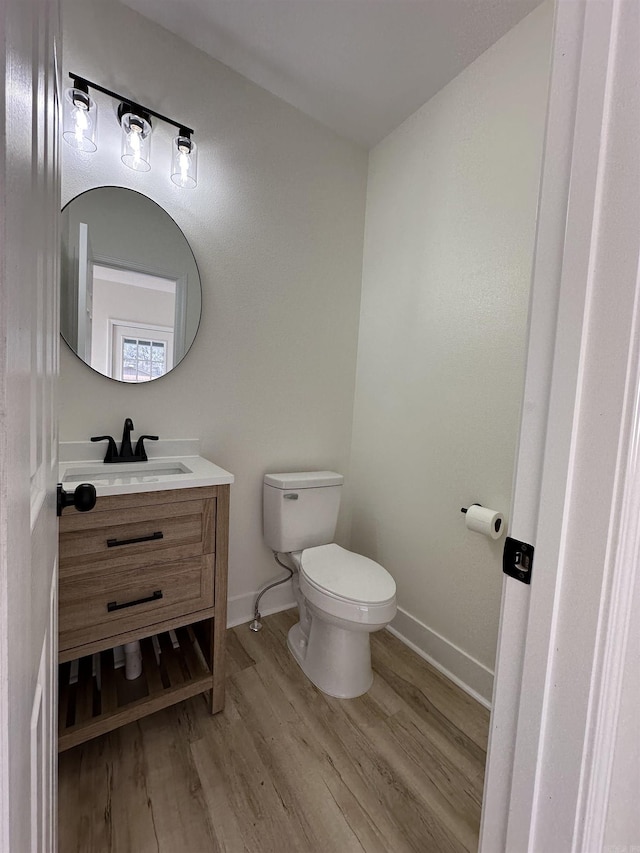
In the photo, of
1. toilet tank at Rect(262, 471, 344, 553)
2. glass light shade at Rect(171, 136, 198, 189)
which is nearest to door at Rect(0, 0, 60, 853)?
glass light shade at Rect(171, 136, 198, 189)

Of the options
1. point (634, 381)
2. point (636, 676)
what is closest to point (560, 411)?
point (634, 381)

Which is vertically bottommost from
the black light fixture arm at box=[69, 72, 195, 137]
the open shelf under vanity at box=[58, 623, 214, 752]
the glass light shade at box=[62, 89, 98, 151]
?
the open shelf under vanity at box=[58, 623, 214, 752]

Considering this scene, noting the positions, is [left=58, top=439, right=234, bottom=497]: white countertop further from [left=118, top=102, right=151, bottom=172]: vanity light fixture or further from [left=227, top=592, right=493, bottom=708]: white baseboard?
[left=118, top=102, right=151, bottom=172]: vanity light fixture

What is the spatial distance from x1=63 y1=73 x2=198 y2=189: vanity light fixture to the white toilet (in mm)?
1421

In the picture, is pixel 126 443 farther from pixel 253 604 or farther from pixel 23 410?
pixel 23 410

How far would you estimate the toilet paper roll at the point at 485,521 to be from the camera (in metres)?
1.41

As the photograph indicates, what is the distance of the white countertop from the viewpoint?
116cm

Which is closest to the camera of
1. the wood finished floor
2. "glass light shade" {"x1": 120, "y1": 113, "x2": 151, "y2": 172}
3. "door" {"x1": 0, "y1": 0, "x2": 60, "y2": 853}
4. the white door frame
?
"door" {"x1": 0, "y1": 0, "x2": 60, "y2": 853}

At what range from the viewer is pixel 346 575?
5.13ft

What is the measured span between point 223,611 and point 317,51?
2.28 m

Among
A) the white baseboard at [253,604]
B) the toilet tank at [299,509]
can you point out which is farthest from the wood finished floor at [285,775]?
the toilet tank at [299,509]

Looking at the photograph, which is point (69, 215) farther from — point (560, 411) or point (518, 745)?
point (518, 745)

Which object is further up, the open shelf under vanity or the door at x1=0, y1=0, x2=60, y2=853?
the door at x1=0, y1=0, x2=60, y2=853

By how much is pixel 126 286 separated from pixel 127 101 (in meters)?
0.67
